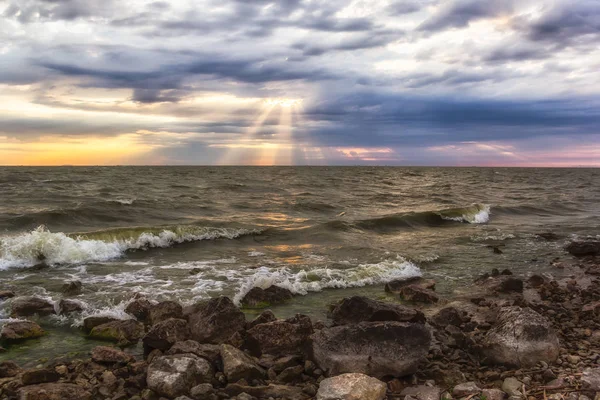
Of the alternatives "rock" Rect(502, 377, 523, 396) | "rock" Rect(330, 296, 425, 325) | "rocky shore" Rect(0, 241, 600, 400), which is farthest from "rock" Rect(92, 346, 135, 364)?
"rock" Rect(502, 377, 523, 396)

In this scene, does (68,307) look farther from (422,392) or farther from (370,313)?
(422,392)

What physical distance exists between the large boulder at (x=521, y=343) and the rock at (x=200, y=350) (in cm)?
361

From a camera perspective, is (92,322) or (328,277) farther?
(328,277)

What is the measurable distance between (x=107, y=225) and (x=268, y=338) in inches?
620

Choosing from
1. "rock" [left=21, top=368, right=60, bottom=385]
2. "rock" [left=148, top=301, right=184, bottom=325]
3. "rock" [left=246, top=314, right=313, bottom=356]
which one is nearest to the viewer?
"rock" [left=21, top=368, right=60, bottom=385]

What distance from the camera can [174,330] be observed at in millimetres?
6812

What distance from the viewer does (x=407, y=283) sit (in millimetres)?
10938

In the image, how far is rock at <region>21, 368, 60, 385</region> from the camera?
564 centimetres

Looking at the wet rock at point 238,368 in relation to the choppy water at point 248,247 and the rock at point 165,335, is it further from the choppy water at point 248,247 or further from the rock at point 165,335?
the choppy water at point 248,247

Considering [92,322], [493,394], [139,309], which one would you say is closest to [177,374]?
[92,322]

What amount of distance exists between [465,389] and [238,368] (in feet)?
Answer: 8.75

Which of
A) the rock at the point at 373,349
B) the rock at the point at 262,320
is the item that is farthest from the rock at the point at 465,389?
the rock at the point at 262,320

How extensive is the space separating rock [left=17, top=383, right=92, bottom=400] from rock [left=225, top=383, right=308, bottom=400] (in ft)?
5.52

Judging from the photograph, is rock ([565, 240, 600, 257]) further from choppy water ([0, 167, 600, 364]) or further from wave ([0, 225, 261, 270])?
wave ([0, 225, 261, 270])
